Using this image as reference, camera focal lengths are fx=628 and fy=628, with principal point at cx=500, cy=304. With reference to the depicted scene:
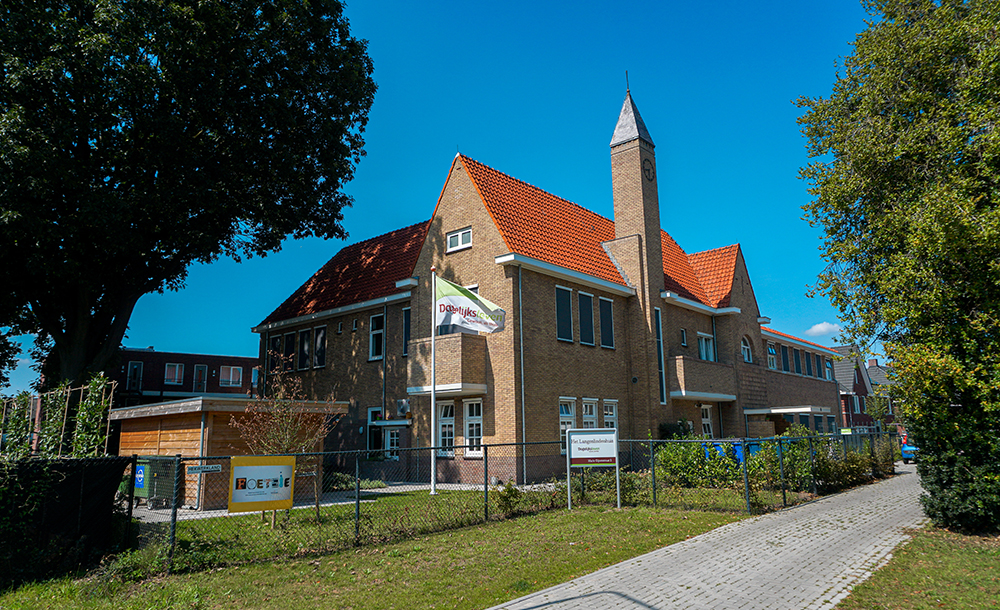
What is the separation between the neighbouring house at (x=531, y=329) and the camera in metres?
20.5

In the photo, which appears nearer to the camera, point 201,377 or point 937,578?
point 937,578

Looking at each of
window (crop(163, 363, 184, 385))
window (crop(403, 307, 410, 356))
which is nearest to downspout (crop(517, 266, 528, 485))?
window (crop(403, 307, 410, 356))

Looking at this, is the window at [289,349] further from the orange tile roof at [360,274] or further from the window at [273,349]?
the orange tile roof at [360,274]

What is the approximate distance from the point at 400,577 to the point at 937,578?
7.09 m

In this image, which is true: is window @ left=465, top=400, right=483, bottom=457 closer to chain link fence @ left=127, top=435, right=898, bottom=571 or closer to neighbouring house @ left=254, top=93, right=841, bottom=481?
neighbouring house @ left=254, top=93, right=841, bottom=481

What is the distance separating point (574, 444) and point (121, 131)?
1709 centimetres

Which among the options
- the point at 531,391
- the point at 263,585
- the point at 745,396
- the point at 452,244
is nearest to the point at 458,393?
the point at 531,391

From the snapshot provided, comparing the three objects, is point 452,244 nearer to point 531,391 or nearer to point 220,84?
point 531,391

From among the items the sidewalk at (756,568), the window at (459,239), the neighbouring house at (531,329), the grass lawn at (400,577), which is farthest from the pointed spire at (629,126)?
the grass lawn at (400,577)

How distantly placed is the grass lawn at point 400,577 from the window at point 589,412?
10.3 metres

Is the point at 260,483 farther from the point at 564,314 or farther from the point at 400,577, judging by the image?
the point at 564,314

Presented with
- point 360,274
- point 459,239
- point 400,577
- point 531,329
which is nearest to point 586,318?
point 531,329

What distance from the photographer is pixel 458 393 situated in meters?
20.6

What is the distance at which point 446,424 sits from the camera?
21.7 metres
